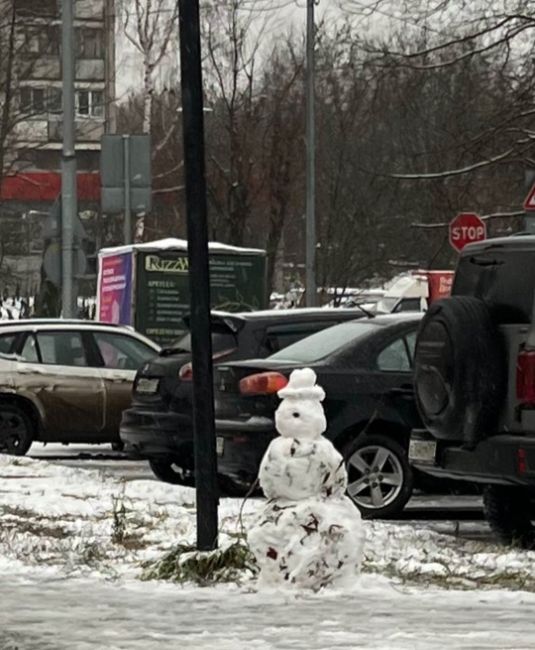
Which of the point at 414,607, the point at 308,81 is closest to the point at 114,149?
the point at 308,81

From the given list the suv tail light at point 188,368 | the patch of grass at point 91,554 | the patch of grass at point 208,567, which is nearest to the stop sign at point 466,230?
the suv tail light at point 188,368

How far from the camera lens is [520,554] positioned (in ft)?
36.1

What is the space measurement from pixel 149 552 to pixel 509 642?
11.6ft

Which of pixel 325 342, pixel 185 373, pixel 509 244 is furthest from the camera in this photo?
pixel 185 373

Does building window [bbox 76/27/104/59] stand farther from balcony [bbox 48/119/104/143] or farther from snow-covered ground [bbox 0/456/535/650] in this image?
snow-covered ground [bbox 0/456/535/650]

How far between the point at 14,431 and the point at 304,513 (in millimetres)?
11006

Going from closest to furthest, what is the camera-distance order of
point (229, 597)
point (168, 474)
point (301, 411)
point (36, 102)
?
point (229, 597) → point (301, 411) → point (168, 474) → point (36, 102)

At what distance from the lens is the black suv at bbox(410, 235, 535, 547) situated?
11.4m

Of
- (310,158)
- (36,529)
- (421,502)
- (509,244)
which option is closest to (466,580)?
(509,244)

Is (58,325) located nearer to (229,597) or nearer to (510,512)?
(510,512)

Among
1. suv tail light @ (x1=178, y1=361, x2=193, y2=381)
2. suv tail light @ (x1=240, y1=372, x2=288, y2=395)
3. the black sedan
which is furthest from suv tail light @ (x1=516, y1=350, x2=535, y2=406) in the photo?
suv tail light @ (x1=178, y1=361, x2=193, y2=381)

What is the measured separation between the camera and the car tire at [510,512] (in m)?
12.3

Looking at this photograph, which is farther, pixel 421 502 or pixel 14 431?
pixel 14 431

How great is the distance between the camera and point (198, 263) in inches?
400
